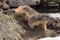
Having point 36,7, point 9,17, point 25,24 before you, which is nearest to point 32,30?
point 25,24

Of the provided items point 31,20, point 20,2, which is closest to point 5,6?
point 20,2

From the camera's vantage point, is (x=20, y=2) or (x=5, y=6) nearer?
(x=5, y=6)

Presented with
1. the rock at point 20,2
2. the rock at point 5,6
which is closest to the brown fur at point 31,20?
the rock at point 5,6

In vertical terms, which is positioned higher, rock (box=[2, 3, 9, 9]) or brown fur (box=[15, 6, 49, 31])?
brown fur (box=[15, 6, 49, 31])

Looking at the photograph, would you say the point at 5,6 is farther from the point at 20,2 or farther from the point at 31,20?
the point at 31,20

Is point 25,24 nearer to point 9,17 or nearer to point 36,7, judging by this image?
point 9,17

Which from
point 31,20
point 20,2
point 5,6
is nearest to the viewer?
point 31,20

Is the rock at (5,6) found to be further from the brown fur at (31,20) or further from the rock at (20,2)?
the brown fur at (31,20)

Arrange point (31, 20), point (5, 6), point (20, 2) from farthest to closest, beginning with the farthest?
point (20, 2)
point (5, 6)
point (31, 20)

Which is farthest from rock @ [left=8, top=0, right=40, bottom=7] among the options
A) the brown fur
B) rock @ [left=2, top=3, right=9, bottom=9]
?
the brown fur

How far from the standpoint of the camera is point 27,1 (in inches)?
483

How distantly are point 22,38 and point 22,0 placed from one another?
6038mm

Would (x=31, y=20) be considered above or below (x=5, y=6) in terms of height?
above

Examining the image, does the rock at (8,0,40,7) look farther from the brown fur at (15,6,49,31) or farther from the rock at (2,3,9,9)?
the brown fur at (15,6,49,31)
